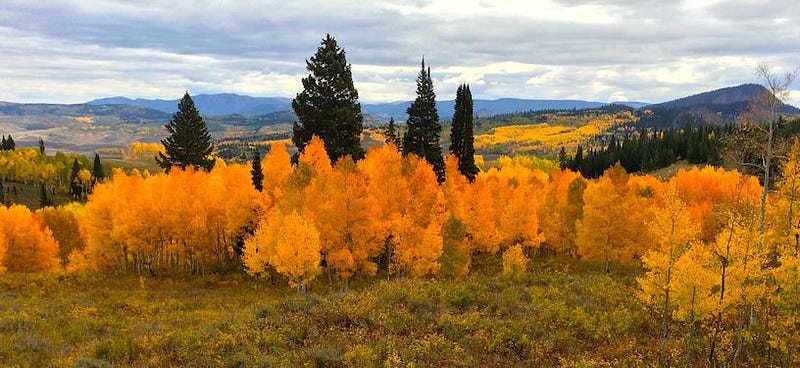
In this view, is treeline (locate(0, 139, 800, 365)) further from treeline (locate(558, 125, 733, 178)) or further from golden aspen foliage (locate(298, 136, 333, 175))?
treeline (locate(558, 125, 733, 178))

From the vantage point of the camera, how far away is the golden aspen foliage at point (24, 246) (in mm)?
62250

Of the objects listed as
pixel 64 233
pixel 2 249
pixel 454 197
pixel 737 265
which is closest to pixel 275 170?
pixel 454 197

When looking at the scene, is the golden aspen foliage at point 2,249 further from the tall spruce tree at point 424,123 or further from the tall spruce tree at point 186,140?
the tall spruce tree at point 424,123

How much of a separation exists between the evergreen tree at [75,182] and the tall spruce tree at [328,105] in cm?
13282

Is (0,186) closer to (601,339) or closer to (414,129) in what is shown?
(414,129)

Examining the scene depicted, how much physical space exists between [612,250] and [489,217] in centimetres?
1154

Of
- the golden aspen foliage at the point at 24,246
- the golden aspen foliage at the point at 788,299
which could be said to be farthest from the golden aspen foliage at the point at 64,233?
the golden aspen foliage at the point at 788,299

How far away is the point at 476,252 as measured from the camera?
59.7m

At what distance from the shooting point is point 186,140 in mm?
61750

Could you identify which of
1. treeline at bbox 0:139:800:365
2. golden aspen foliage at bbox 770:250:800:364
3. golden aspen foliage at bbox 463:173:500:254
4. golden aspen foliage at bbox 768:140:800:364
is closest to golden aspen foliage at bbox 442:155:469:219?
treeline at bbox 0:139:800:365

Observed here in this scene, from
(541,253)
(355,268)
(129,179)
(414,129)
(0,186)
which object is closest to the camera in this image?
(355,268)

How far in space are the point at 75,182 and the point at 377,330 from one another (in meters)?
163

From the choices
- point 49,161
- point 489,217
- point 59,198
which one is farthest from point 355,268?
point 49,161

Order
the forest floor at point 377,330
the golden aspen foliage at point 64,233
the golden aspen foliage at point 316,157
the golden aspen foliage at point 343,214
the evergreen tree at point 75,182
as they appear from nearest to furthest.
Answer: the forest floor at point 377,330
the golden aspen foliage at point 343,214
the golden aspen foliage at point 316,157
the golden aspen foliage at point 64,233
the evergreen tree at point 75,182
